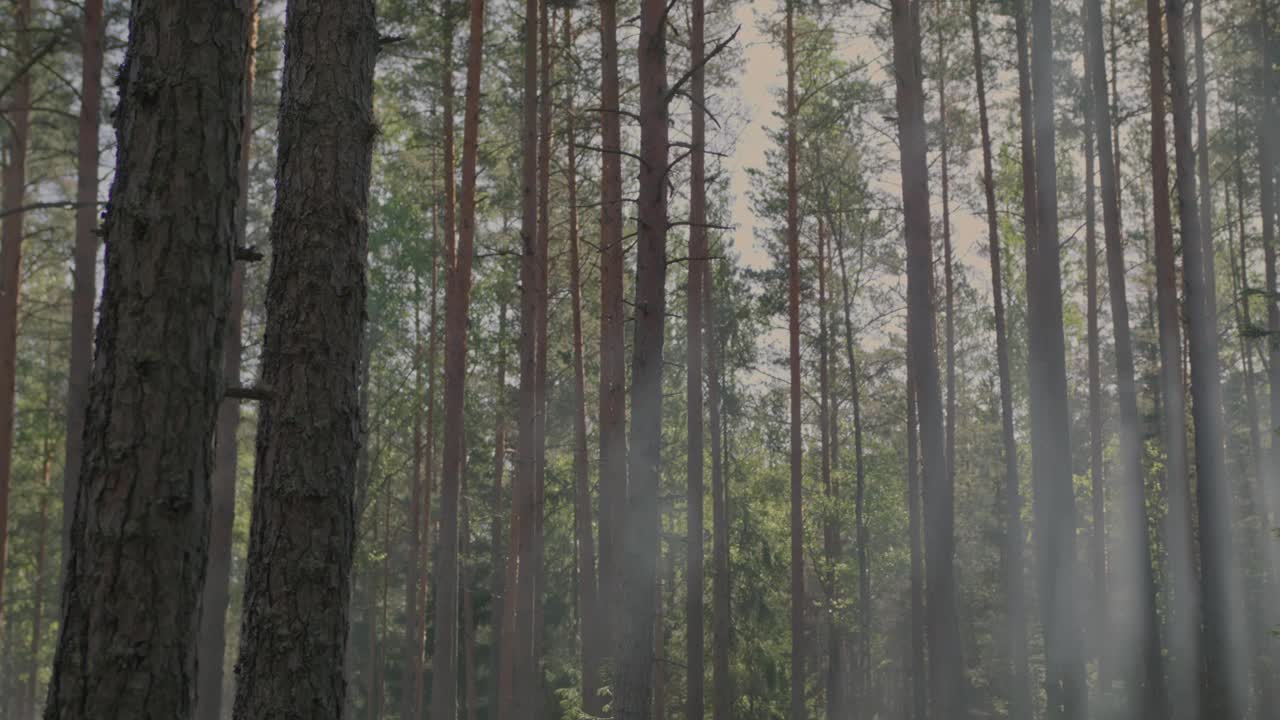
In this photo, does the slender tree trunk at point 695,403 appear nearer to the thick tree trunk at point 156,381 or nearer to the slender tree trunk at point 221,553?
the slender tree trunk at point 221,553

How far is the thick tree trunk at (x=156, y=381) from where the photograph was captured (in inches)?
115

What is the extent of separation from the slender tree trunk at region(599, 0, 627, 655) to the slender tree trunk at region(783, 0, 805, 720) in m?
3.96

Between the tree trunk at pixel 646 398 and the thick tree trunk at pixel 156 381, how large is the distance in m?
3.89

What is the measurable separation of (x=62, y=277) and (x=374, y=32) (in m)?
26.8

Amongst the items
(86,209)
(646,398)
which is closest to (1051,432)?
(646,398)

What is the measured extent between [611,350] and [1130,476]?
10.2 metres

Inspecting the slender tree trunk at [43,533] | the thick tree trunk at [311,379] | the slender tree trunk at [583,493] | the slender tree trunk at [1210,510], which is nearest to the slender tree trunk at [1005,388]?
the slender tree trunk at [1210,510]

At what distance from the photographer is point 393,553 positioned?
1363 inches

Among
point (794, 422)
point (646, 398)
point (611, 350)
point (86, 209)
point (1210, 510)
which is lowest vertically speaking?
point (1210, 510)

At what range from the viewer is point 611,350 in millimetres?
11914

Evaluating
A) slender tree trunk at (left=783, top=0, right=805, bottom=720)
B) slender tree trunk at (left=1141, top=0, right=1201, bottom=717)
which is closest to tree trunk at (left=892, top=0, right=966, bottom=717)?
slender tree trunk at (left=1141, top=0, right=1201, bottom=717)

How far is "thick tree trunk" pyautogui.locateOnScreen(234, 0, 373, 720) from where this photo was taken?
4145mm

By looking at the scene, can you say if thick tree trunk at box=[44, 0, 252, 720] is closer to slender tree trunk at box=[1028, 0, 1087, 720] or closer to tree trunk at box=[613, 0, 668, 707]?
tree trunk at box=[613, 0, 668, 707]

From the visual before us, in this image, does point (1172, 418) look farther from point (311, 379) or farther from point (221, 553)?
point (311, 379)
